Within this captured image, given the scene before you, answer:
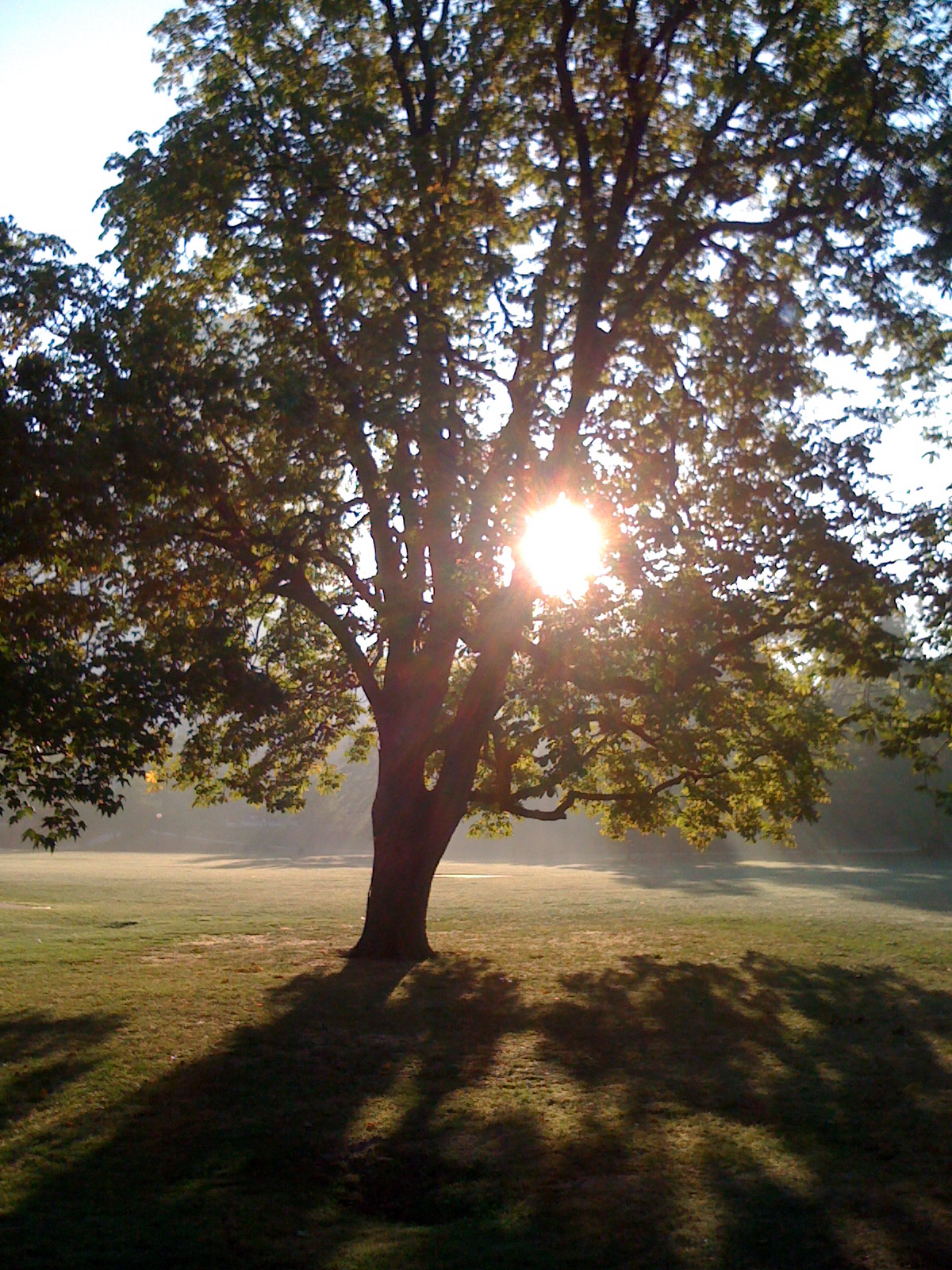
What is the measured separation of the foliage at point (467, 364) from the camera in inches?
572

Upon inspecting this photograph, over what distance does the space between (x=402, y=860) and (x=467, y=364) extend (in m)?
7.53

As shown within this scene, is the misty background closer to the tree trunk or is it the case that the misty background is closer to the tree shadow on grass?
the tree trunk

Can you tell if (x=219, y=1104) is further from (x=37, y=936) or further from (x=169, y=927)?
(x=169, y=927)

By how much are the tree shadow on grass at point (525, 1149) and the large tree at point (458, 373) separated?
481cm

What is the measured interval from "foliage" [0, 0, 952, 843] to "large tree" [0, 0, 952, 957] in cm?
7

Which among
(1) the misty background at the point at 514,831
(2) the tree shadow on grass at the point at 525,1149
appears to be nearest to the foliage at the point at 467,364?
(2) the tree shadow on grass at the point at 525,1149

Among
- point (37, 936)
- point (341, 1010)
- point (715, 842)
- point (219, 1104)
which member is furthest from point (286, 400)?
point (715, 842)

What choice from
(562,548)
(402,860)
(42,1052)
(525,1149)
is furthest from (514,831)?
(525,1149)

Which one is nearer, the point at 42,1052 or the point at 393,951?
the point at 42,1052

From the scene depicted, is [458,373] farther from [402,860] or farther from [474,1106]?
[474,1106]

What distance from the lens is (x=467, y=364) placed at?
53.8 feet

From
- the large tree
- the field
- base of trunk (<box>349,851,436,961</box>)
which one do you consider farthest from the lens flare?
the field

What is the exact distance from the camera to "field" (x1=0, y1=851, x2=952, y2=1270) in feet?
19.6

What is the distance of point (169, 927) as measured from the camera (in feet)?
73.5
